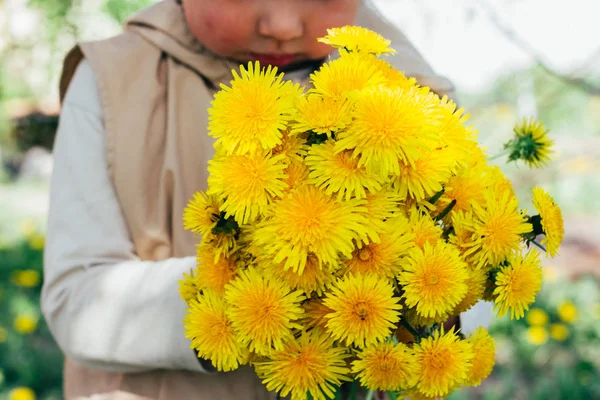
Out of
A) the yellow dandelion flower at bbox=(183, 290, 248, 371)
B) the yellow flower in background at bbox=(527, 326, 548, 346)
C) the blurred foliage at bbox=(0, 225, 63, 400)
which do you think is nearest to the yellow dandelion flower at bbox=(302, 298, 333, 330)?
the yellow dandelion flower at bbox=(183, 290, 248, 371)

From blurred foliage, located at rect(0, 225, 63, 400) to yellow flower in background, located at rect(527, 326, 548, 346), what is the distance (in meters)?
2.26

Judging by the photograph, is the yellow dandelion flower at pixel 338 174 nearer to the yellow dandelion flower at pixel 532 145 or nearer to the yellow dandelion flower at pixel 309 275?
the yellow dandelion flower at pixel 309 275

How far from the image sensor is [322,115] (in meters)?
0.91

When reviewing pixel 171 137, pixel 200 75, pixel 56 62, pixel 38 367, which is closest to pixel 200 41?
pixel 200 75

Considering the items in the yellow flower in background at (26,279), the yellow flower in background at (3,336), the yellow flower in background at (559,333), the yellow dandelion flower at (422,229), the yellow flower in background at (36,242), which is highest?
the yellow dandelion flower at (422,229)

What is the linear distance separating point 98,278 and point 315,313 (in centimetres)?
58

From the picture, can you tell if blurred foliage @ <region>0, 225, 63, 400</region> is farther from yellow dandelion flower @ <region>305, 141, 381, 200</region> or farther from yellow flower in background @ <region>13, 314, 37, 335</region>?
yellow dandelion flower @ <region>305, 141, 381, 200</region>

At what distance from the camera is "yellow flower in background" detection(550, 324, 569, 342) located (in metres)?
3.42

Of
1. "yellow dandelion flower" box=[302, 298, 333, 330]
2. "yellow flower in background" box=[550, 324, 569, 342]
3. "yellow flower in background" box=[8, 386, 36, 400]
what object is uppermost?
"yellow flower in background" box=[550, 324, 569, 342]

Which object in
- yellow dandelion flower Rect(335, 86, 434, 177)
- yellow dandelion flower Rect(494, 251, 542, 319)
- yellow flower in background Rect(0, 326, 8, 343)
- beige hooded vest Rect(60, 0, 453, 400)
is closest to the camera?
yellow dandelion flower Rect(335, 86, 434, 177)

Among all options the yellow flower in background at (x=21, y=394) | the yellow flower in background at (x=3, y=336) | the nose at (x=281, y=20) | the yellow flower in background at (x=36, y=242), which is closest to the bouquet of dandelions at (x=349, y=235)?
the nose at (x=281, y=20)

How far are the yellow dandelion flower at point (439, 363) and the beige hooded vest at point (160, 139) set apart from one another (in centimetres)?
54

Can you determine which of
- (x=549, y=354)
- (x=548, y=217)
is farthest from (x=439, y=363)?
(x=549, y=354)

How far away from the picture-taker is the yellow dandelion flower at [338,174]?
2.94 ft
